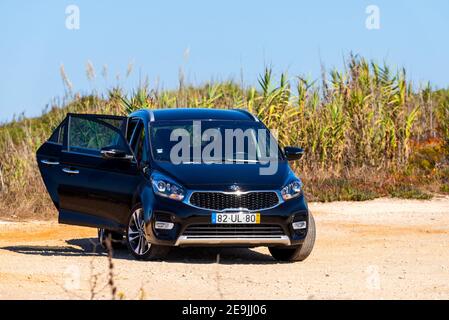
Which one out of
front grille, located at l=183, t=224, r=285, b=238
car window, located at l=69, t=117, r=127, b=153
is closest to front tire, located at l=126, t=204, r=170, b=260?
front grille, located at l=183, t=224, r=285, b=238

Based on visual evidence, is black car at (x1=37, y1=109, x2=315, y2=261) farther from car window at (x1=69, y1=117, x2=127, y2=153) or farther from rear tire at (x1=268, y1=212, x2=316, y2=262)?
car window at (x1=69, y1=117, x2=127, y2=153)

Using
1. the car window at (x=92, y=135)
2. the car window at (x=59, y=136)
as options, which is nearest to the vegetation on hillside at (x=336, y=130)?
the car window at (x=92, y=135)

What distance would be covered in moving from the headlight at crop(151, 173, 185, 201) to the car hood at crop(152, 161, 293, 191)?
0.07m

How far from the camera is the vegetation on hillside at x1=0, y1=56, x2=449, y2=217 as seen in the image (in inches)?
927

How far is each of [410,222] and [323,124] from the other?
5255mm

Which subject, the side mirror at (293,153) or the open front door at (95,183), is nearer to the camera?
the open front door at (95,183)

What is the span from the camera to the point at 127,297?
33.9 feet

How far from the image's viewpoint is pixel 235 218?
1339cm

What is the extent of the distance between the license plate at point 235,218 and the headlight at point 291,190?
48 cm

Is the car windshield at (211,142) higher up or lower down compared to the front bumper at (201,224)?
higher up

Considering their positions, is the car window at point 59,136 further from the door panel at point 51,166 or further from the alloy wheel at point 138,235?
the alloy wheel at point 138,235

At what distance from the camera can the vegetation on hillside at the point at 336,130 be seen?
23.5 meters

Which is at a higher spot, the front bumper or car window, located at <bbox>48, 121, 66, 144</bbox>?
car window, located at <bbox>48, 121, 66, 144</bbox>

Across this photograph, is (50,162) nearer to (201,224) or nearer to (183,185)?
(183,185)
